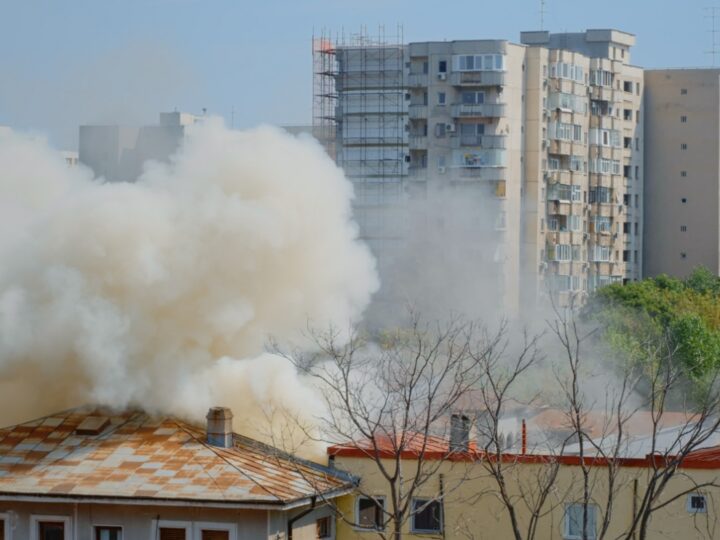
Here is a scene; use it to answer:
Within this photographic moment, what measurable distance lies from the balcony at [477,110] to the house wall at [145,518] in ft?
161

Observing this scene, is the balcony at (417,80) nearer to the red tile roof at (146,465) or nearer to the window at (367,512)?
the red tile roof at (146,465)

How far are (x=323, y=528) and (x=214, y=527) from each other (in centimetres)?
205

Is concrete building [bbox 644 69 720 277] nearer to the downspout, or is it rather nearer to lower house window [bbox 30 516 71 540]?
the downspout

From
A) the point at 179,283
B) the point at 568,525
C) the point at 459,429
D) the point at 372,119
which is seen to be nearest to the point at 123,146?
the point at 372,119

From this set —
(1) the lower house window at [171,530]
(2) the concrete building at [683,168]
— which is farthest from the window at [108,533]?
(2) the concrete building at [683,168]

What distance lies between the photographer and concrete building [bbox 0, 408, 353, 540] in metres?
26.0

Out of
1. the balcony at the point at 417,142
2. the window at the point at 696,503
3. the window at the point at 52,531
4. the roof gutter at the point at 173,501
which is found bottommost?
the window at the point at 52,531

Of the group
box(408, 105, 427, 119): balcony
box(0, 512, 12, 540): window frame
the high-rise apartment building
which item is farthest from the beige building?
box(408, 105, 427, 119): balcony

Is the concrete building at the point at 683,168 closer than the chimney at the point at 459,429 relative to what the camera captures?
No

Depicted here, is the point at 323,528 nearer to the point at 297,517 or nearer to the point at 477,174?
the point at 297,517

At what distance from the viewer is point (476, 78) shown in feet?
246

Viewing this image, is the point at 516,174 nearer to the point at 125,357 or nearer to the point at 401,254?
the point at 401,254

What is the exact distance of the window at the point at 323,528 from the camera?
27016mm

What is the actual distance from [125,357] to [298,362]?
4.27 m
